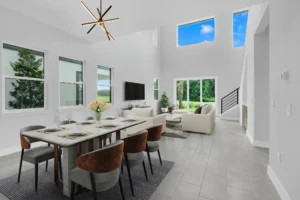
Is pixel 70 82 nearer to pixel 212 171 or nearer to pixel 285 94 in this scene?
pixel 212 171

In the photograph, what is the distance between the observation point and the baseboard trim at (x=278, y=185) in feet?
5.65

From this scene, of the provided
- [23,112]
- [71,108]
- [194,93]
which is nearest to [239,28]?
[194,93]

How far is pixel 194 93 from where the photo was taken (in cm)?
909

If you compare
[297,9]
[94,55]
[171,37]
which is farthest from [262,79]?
[171,37]

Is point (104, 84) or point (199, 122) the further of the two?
point (104, 84)

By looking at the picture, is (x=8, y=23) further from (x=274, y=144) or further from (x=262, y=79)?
(x=262, y=79)

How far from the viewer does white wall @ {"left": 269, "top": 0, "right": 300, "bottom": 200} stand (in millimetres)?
1514

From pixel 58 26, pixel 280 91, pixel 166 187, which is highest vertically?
pixel 58 26

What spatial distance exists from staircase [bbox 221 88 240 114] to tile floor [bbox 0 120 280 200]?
4.71 meters

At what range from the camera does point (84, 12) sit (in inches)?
131

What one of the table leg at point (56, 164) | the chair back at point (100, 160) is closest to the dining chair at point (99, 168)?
the chair back at point (100, 160)

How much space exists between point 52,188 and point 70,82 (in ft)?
10.5

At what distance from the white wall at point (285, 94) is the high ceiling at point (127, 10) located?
3.92 ft

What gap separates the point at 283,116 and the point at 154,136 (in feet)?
5.66
